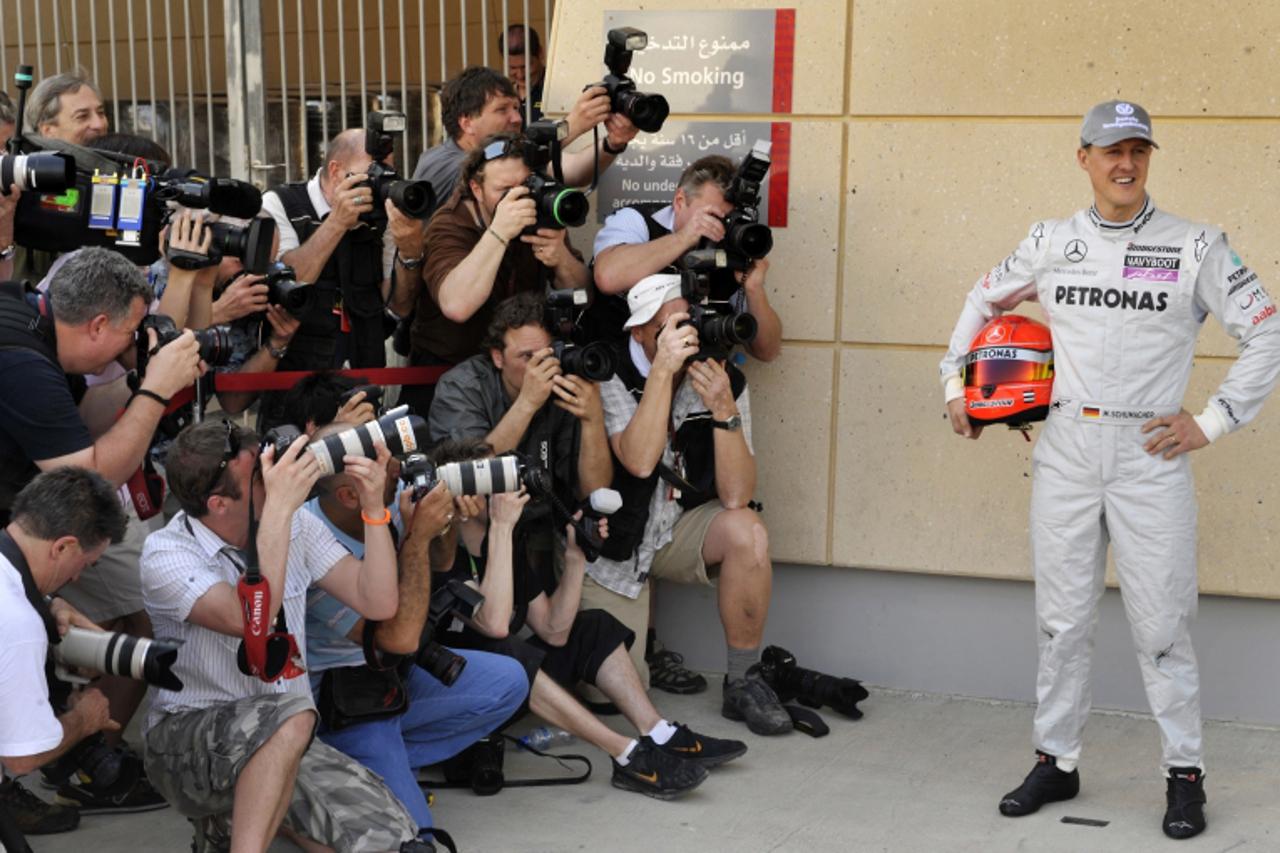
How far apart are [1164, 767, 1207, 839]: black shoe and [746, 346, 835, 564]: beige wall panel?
5.32ft

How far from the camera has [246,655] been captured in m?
3.84

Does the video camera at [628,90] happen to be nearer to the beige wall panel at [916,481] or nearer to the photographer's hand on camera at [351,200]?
the photographer's hand on camera at [351,200]

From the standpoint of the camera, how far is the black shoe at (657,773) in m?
4.77

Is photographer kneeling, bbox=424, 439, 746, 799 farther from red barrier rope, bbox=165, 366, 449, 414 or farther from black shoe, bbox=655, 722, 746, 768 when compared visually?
red barrier rope, bbox=165, 366, 449, 414

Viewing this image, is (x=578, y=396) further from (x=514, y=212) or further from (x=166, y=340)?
(x=166, y=340)

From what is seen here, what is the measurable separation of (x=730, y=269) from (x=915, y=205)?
27.3 inches

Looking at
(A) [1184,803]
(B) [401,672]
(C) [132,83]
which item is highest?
(C) [132,83]

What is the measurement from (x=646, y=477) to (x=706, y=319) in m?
0.55

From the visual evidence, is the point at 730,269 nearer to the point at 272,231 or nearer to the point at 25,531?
the point at 272,231

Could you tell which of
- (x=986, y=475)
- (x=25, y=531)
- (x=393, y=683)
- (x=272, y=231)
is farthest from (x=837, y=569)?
(x=25, y=531)

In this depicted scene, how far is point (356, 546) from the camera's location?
459cm

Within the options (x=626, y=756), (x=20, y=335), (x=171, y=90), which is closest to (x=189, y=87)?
(x=171, y=90)

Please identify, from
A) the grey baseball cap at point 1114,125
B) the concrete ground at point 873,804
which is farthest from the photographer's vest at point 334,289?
the grey baseball cap at point 1114,125

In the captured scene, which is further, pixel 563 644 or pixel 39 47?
pixel 39 47
